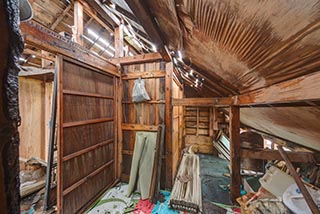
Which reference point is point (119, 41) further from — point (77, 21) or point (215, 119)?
point (215, 119)

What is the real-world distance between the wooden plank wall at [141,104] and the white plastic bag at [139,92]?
0.34 ft

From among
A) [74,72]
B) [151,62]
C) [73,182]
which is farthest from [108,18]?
[73,182]

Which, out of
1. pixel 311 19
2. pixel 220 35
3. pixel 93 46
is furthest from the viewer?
pixel 93 46

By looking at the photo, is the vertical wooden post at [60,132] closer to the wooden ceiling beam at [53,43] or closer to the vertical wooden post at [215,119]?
the wooden ceiling beam at [53,43]

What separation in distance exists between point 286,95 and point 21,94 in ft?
14.8

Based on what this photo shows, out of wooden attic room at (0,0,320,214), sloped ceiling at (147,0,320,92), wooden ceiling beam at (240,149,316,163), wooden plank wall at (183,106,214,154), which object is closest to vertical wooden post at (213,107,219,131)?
wooden plank wall at (183,106,214,154)

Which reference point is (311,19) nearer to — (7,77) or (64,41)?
(7,77)

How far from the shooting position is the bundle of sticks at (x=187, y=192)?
1.97 metres

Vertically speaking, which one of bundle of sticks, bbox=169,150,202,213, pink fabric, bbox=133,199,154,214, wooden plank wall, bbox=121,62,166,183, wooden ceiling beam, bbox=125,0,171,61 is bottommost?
pink fabric, bbox=133,199,154,214

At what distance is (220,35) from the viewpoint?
0.85 m

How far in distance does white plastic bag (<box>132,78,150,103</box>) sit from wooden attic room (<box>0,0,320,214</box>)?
0.02 meters

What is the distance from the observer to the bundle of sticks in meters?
1.97

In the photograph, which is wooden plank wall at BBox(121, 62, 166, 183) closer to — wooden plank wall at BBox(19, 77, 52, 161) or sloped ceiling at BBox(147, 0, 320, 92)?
sloped ceiling at BBox(147, 0, 320, 92)

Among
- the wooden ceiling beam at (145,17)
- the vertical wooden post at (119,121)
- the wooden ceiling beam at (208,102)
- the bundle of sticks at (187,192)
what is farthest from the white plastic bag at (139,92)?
the bundle of sticks at (187,192)
